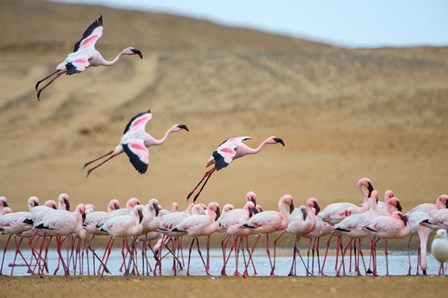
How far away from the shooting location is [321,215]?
55.0 feet

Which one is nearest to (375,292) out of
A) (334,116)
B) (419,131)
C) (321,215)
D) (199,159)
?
(321,215)

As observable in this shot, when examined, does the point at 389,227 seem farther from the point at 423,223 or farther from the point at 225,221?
the point at 225,221

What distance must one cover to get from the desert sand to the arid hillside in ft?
0.18

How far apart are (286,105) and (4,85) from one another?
40.0ft

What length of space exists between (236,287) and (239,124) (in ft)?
71.7

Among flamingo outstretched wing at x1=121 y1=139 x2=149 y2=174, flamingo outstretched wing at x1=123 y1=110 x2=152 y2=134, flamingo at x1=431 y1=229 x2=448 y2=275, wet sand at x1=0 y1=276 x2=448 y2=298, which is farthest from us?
flamingo outstretched wing at x1=123 y1=110 x2=152 y2=134

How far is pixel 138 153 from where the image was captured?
1523 cm

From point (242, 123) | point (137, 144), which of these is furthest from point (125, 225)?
point (242, 123)

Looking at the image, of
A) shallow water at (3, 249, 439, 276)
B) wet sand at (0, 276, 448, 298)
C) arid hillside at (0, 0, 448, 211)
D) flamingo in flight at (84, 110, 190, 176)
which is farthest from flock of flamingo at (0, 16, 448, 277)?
arid hillside at (0, 0, 448, 211)

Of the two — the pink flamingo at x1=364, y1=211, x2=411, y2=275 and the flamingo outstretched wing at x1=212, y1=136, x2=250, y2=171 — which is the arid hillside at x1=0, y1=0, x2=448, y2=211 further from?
the pink flamingo at x1=364, y1=211, x2=411, y2=275

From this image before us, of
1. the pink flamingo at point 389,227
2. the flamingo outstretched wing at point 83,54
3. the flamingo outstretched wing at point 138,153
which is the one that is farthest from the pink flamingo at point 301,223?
the flamingo outstretched wing at point 83,54

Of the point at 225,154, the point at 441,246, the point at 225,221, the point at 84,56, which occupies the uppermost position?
the point at 84,56

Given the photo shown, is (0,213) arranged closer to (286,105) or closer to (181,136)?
(181,136)

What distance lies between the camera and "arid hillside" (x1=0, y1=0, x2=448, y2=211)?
89.5 feet
